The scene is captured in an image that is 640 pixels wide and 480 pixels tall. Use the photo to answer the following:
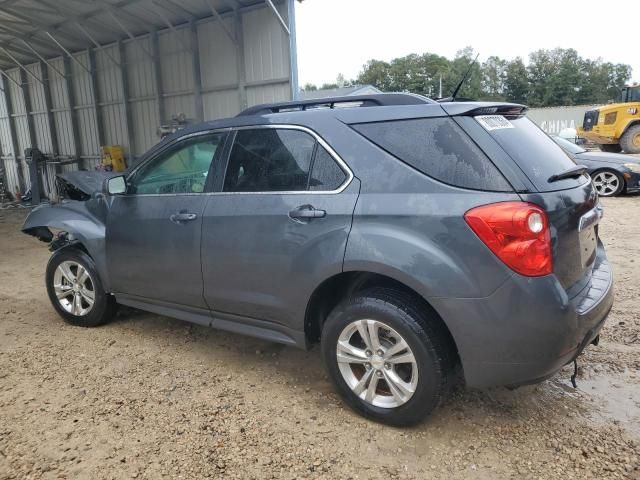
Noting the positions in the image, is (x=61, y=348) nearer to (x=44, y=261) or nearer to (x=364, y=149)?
(x=364, y=149)

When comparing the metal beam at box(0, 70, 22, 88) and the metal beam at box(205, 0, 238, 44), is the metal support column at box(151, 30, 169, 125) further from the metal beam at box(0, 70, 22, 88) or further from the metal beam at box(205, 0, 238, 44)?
the metal beam at box(0, 70, 22, 88)

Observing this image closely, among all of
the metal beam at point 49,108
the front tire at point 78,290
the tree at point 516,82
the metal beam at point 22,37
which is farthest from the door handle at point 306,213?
the tree at point 516,82

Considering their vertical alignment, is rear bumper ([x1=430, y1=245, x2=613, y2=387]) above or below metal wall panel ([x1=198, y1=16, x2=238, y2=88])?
below

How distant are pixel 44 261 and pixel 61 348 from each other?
3853 mm

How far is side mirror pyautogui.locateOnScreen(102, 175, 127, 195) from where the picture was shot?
3.73m

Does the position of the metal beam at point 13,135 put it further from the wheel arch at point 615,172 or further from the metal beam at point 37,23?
the wheel arch at point 615,172

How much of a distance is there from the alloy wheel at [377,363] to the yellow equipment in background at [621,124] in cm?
1938

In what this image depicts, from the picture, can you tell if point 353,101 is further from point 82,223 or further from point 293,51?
point 293,51

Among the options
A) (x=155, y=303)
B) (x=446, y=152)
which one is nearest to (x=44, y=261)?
(x=155, y=303)

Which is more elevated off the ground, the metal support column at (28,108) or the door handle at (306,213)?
the metal support column at (28,108)

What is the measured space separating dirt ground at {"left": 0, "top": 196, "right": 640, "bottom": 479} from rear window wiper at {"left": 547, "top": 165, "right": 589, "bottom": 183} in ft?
4.39

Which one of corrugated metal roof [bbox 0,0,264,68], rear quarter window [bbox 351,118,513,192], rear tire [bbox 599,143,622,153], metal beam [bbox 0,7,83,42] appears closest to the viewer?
rear quarter window [bbox 351,118,513,192]

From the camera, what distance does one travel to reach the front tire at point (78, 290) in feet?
13.5

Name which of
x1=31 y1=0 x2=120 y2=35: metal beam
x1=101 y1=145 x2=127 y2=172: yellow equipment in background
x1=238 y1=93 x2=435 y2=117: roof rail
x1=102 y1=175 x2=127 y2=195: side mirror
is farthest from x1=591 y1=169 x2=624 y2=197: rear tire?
x1=31 y1=0 x2=120 y2=35: metal beam
